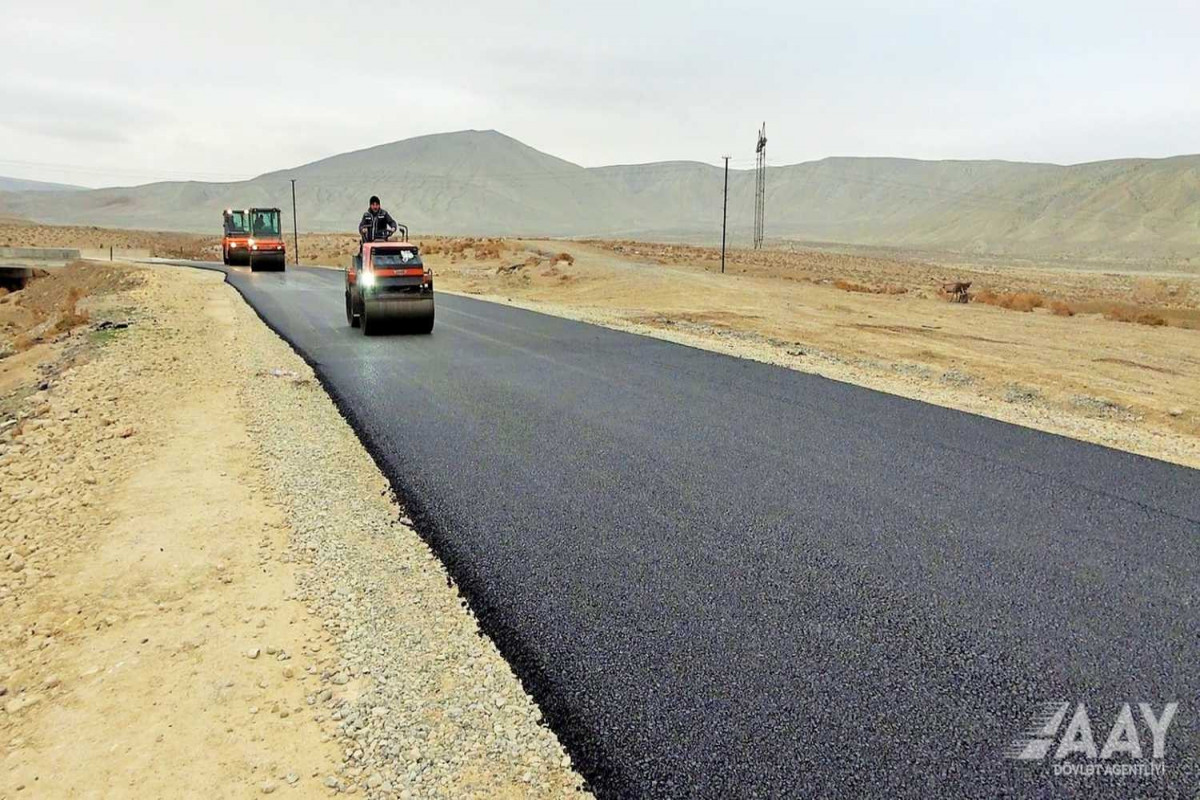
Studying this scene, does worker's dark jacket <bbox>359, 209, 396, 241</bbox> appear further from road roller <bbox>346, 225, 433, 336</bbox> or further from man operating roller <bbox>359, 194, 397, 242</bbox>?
road roller <bbox>346, 225, 433, 336</bbox>

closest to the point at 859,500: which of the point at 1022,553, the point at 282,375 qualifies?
the point at 1022,553

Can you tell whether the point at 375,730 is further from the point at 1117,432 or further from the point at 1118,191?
the point at 1118,191

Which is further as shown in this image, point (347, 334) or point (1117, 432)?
point (347, 334)

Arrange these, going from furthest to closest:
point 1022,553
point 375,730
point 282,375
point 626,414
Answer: point 282,375
point 626,414
point 1022,553
point 375,730

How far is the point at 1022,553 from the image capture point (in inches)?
225

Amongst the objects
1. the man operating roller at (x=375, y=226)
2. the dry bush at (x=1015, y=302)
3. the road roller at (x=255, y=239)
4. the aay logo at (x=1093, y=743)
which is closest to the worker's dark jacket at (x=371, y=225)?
the man operating roller at (x=375, y=226)

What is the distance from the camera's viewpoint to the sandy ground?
3521 mm

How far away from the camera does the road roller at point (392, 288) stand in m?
16.8

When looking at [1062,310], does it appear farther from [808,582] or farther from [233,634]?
[233,634]

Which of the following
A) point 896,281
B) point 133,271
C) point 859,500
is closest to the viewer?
point 859,500

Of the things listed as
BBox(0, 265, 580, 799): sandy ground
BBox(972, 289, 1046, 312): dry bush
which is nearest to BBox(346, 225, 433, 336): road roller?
BBox(0, 265, 580, 799): sandy ground

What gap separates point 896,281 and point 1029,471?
43.4m

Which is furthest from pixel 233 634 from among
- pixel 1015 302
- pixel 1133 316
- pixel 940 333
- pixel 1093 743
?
pixel 1015 302

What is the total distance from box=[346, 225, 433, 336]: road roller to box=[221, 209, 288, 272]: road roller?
2608 cm
